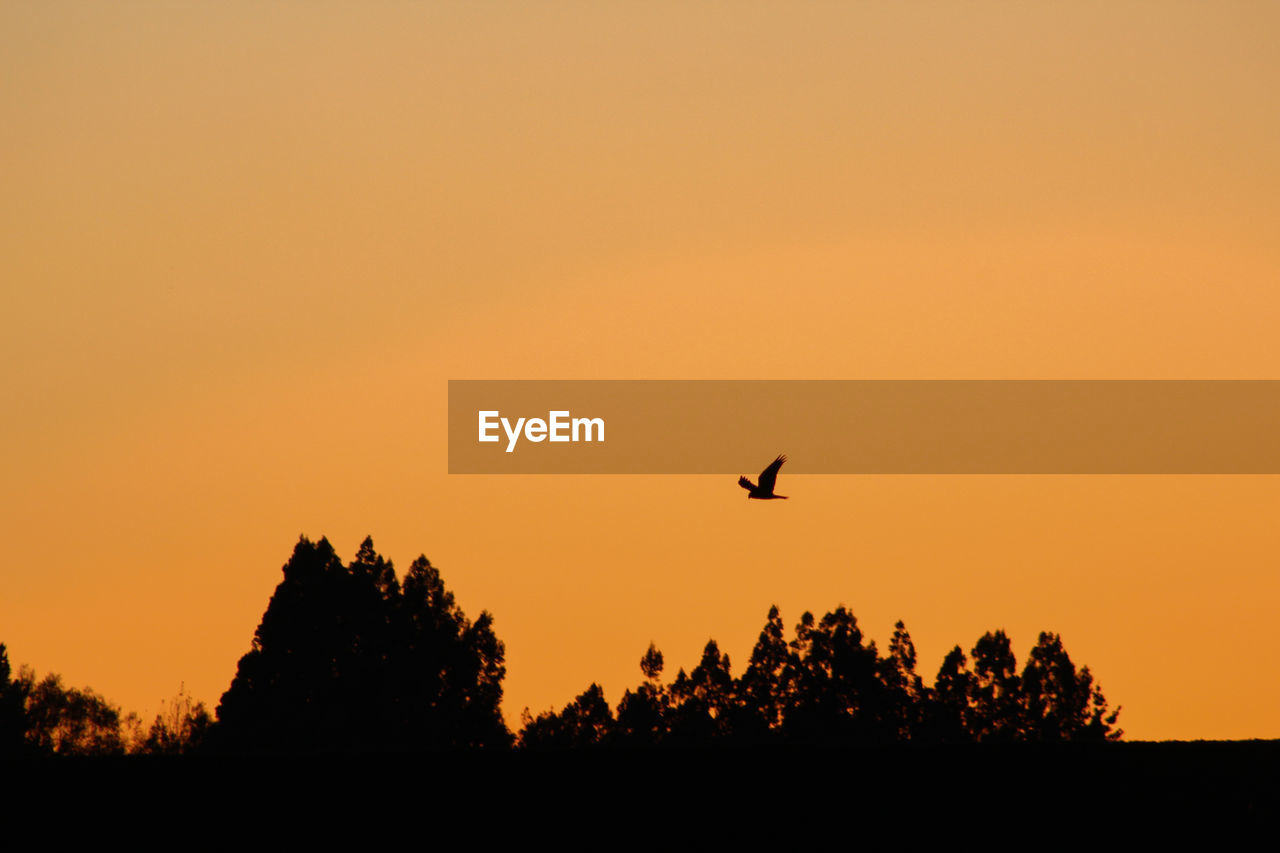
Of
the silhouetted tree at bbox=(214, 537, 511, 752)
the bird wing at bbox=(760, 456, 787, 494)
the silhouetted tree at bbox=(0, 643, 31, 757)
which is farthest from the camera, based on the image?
the silhouetted tree at bbox=(0, 643, 31, 757)

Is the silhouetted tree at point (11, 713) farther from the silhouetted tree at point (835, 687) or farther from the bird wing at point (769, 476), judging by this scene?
the bird wing at point (769, 476)

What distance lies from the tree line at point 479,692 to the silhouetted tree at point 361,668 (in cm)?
8

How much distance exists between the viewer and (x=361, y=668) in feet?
331

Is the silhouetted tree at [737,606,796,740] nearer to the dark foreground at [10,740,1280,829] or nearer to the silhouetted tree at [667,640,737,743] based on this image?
the silhouetted tree at [667,640,737,743]

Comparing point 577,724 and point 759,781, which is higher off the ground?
point 577,724

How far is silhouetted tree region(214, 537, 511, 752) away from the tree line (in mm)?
76

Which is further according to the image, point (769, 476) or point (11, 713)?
point (11, 713)

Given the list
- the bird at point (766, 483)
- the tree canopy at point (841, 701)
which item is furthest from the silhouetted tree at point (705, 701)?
the bird at point (766, 483)

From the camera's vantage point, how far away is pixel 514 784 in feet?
100

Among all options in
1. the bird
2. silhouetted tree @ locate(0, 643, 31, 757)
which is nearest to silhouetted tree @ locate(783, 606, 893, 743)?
silhouetted tree @ locate(0, 643, 31, 757)

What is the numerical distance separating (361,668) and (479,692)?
6816 millimetres

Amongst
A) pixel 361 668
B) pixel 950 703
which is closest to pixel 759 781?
pixel 361 668

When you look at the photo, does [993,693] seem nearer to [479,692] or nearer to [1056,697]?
[1056,697]

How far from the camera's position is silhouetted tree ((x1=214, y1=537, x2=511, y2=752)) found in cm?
9600
